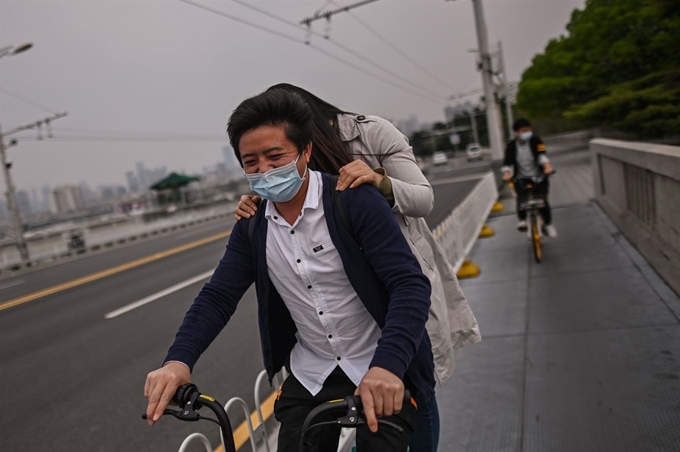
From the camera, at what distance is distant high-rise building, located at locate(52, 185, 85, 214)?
32494 millimetres

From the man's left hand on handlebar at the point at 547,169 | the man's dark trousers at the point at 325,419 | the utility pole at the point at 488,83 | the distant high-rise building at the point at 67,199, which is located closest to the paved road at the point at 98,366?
the man's dark trousers at the point at 325,419

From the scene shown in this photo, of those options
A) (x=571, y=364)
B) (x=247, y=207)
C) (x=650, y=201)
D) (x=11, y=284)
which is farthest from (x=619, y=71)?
(x=247, y=207)

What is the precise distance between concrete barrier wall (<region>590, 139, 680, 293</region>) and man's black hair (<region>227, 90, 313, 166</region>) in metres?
3.61

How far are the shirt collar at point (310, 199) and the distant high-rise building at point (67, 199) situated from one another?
31878mm

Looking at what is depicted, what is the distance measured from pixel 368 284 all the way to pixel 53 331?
24.3ft

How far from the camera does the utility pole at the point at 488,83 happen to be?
13.8 metres

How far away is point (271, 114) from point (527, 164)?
21.1 feet

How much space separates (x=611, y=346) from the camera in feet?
13.4

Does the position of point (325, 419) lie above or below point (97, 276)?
above

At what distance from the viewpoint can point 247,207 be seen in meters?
1.99

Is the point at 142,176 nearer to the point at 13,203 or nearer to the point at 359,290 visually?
the point at 13,203

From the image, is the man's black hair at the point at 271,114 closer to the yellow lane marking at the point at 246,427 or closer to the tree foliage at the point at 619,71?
the yellow lane marking at the point at 246,427

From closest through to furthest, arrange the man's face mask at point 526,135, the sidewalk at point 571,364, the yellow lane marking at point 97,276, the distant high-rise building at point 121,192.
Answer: the sidewalk at point 571,364 < the man's face mask at point 526,135 < the yellow lane marking at point 97,276 < the distant high-rise building at point 121,192

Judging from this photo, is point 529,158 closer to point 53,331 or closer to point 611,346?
point 611,346
